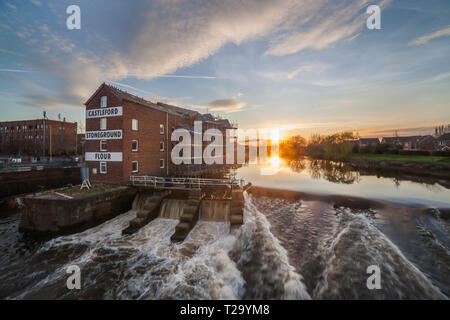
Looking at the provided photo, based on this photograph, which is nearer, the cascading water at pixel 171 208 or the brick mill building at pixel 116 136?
the cascading water at pixel 171 208

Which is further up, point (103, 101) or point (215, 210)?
point (103, 101)

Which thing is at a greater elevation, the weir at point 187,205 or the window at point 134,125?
the window at point 134,125

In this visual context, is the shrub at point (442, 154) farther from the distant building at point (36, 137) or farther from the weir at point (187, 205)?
the distant building at point (36, 137)

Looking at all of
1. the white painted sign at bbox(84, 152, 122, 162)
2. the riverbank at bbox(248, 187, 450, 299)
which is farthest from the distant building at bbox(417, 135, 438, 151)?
the white painted sign at bbox(84, 152, 122, 162)

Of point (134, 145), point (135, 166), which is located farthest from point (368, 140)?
point (135, 166)

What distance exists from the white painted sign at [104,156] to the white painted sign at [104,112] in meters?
4.07

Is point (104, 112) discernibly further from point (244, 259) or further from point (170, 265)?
point (244, 259)

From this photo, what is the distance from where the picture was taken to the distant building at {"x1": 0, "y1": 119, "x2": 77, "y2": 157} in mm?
48906

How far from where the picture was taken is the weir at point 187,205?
12.8 metres

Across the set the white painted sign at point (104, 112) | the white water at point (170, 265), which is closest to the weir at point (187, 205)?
the white water at point (170, 265)

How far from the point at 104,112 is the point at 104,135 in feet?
8.23

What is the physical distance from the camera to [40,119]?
56.3m

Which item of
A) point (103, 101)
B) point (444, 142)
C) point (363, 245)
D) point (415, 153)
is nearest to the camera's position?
point (363, 245)

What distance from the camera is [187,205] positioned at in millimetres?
14188
